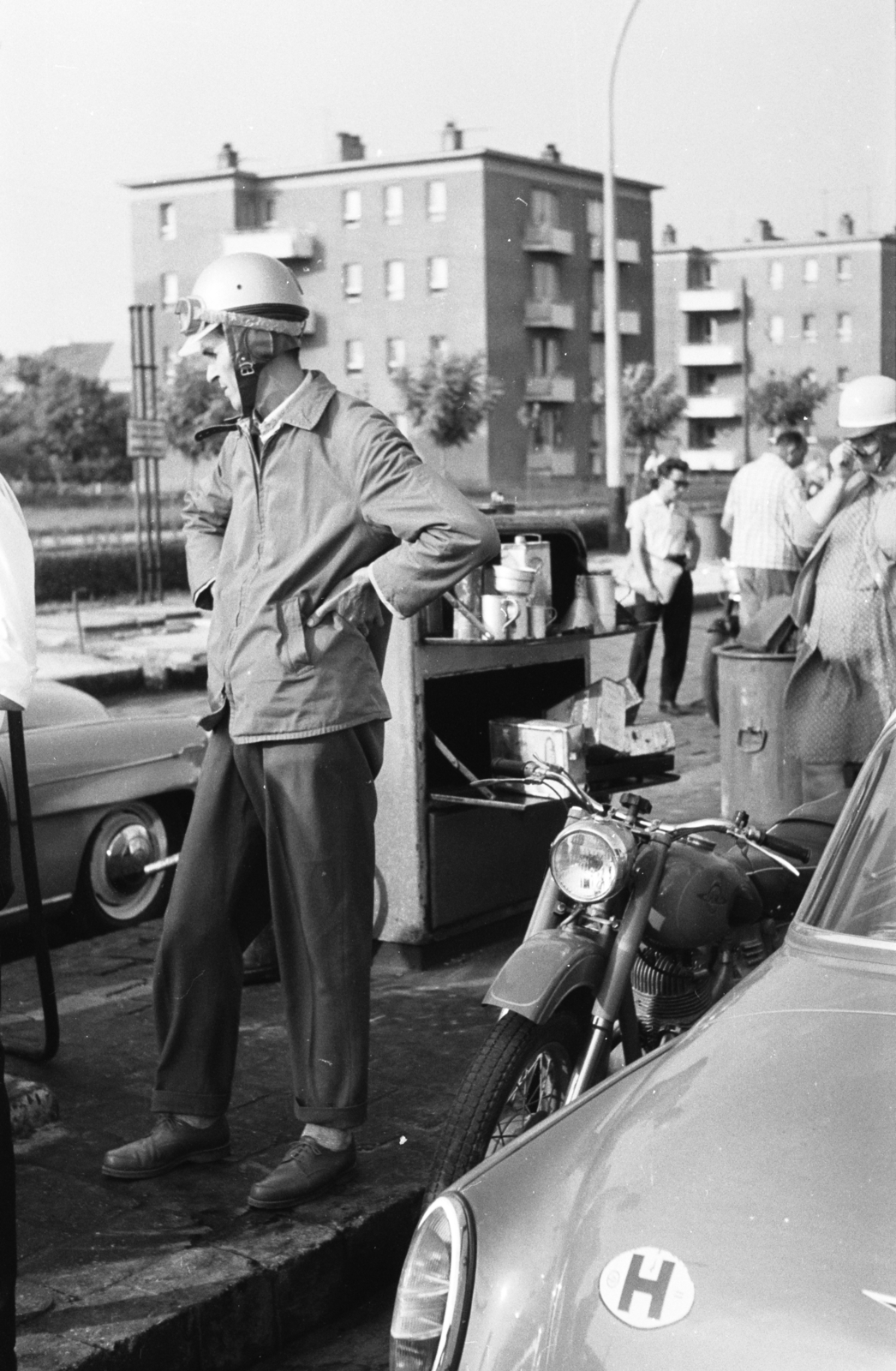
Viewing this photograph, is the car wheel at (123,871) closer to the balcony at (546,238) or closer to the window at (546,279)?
the balcony at (546,238)

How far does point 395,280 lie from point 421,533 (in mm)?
68186

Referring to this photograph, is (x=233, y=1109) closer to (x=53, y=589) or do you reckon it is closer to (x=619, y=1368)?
(x=619, y=1368)

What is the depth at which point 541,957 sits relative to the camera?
349 cm

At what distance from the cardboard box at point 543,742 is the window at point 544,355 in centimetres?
7515

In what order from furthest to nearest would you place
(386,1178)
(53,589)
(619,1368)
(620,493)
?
(620,493), (53,589), (386,1178), (619,1368)

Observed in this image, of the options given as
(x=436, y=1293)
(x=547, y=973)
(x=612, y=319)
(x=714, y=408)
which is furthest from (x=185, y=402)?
(x=436, y=1293)

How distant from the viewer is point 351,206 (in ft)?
222

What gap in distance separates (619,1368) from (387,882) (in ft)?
12.4

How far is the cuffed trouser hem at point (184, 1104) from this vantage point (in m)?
3.93

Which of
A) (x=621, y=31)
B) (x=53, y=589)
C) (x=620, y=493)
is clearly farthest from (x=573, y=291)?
(x=621, y=31)

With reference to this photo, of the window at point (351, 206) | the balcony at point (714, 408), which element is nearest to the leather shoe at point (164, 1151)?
the window at point (351, 206)

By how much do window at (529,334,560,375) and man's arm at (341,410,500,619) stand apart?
3034 inches

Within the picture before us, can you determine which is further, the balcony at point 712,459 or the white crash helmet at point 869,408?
the balcony at point 712,459

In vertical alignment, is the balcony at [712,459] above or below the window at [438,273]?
below
